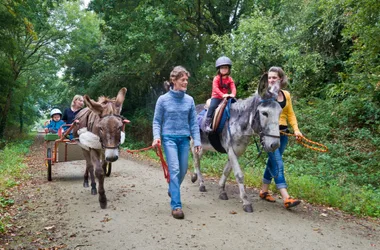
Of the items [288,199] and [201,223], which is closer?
[201,223]

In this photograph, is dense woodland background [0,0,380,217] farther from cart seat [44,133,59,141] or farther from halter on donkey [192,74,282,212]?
cart seat [44,133,59,141]

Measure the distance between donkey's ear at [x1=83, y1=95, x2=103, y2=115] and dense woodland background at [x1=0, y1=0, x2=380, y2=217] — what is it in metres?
3.98

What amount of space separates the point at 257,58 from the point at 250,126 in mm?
8737

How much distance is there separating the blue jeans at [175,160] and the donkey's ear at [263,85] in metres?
1.49

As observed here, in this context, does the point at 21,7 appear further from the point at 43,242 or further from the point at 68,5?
the point at 68,5

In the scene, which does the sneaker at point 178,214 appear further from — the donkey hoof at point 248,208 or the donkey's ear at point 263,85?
the donkey's ear at point 263,85

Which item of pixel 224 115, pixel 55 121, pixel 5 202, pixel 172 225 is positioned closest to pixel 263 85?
pixel 224 115

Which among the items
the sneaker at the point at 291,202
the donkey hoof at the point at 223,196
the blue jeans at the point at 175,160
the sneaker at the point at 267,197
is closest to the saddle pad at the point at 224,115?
the blue jeans at the point at 175,160

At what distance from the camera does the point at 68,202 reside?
21.4ft

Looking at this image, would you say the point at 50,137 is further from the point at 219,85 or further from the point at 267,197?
the point at 267,197

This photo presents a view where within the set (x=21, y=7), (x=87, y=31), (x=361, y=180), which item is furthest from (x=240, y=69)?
(x=87, y=31)

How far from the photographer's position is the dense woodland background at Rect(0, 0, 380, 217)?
8.63 metres

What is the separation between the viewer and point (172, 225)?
4.95 m

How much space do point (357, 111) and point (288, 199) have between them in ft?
24.6
